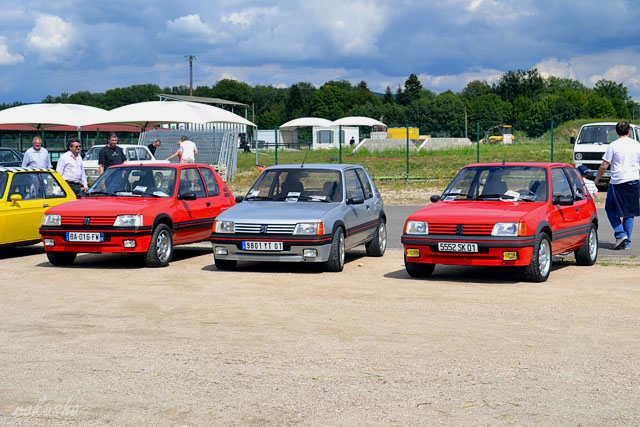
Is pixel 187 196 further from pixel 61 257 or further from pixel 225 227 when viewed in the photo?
pixel 61 257

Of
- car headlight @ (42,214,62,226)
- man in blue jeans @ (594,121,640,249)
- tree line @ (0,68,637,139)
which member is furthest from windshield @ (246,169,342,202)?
tree line @ (0,68,637,139)

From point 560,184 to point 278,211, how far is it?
3929 millimetres

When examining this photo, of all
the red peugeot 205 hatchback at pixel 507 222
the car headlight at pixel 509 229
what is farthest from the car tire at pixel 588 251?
the car headlight at pixel 509 229

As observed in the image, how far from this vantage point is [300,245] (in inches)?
438

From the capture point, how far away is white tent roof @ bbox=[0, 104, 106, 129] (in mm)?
26875

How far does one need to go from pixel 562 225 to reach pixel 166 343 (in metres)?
6.17

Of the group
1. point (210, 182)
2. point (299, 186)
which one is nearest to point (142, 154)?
point (210, 182)

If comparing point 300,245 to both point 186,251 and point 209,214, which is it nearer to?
point 209,214

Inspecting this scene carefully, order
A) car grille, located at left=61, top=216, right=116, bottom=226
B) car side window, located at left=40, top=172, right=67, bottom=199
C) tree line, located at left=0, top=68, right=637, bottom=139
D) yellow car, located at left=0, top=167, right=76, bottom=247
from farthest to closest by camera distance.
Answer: tree line, located at left=0, top=68, right=637, bottom=139
car side window, located at left=40, top=172, right=67, bottom=199
yellow car, located at left=0, top=167, right=76, bottom=247
car grille, located at left=61, top=216, right=116, bottom=226

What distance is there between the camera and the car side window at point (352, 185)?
12539mm

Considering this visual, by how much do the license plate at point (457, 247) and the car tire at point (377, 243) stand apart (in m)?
2.95

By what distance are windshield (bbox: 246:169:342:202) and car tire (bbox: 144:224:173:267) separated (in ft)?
4.34

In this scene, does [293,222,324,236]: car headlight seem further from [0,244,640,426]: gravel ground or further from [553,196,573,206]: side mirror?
[553,196,573,206]: side mirror

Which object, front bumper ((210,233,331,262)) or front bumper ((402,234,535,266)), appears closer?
front bumper ((402,234,535,266))
